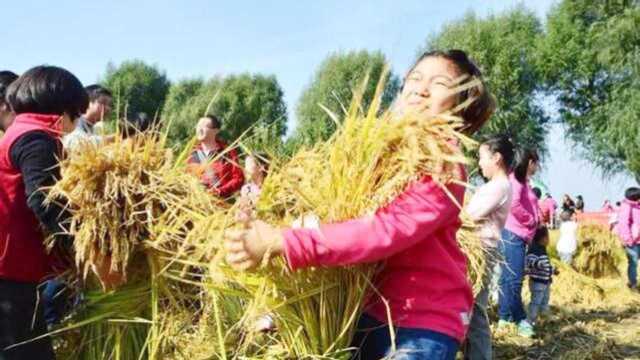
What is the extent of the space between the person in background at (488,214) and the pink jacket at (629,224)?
6305 millimetres

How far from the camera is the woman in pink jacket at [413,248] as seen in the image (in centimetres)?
171

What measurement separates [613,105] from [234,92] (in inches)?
880

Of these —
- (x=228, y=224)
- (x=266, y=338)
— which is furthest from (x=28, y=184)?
(x=266, y=338)

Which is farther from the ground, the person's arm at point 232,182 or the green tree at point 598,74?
the green tree at point 598,74

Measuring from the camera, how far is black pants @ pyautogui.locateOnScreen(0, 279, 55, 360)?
2.25m

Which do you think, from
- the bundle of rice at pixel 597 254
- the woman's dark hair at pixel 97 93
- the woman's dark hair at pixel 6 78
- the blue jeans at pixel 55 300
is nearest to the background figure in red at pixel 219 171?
the blue jeans at pixel 55 300

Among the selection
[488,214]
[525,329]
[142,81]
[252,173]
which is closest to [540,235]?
[525,329]

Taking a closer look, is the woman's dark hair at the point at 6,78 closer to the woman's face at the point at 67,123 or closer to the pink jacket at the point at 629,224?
the woman's face at the point at 67,123

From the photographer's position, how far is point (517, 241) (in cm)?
615

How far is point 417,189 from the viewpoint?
1786 millimetres

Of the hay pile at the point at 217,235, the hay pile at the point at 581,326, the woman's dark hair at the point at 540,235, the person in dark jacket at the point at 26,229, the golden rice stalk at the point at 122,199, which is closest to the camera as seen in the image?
the hay pile at the point at 217,235

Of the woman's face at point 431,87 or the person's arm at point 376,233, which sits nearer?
the person's arm at point 376,233

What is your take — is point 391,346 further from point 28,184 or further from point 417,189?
point 28,184

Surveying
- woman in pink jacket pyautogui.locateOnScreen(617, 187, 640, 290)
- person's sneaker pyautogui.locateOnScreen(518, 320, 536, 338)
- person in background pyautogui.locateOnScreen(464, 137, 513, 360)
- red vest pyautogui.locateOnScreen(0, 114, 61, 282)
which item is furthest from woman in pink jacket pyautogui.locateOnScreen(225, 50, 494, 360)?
woman in pink jacket pyautogui.locateOnScreen(617, 187, 640, 290)
